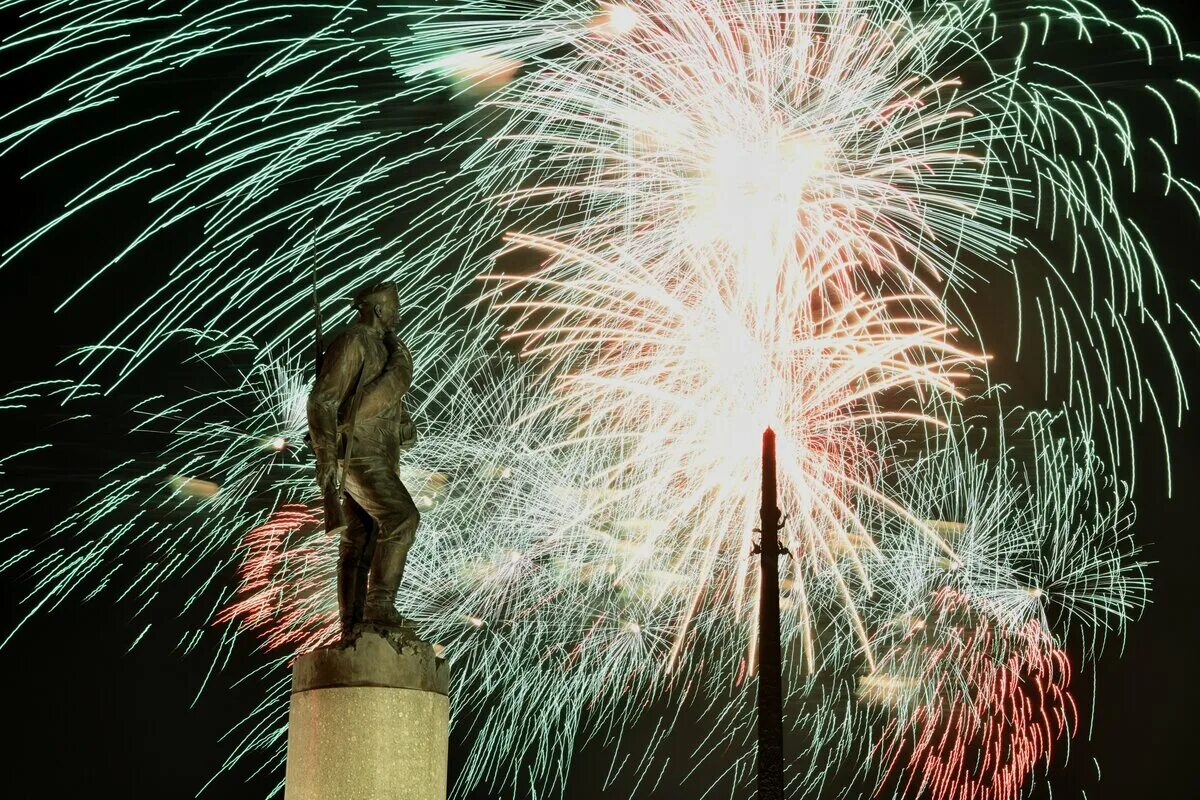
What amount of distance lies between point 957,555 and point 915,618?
4.95 feet

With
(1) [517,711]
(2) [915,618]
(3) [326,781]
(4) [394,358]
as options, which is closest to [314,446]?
(4) [394,358]

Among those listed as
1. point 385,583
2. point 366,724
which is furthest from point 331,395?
point 366,724

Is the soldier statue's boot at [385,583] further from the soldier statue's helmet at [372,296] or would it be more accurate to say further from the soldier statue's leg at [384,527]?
the soldier statue's helmet at [372,296]

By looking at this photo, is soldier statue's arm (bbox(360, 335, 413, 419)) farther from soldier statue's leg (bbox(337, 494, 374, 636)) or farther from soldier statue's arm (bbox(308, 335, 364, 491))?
soldier statue's leg (bbox(337, 494, 374, 636))

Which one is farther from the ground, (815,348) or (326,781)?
(815,348)

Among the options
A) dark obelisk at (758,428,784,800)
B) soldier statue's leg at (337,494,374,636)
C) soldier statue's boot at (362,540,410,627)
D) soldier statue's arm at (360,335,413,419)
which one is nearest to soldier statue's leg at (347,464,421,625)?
soldier statue's boot at (362,540,410,627)

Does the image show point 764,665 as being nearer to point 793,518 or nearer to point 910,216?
point 793,518

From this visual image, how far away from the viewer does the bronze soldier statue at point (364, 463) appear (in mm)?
12594

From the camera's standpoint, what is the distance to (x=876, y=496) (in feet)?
79.2

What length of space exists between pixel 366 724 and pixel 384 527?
5.53 feet

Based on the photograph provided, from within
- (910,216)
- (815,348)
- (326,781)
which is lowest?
(326,781)

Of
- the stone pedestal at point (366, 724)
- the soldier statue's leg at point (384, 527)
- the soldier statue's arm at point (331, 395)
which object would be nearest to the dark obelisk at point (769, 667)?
the soldier statue's leg at point (384, 527)

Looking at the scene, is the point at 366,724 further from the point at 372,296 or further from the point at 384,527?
the point at 372,296

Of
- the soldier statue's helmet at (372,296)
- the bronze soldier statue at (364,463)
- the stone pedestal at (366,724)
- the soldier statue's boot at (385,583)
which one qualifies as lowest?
the stone pedestal at (366,724)
